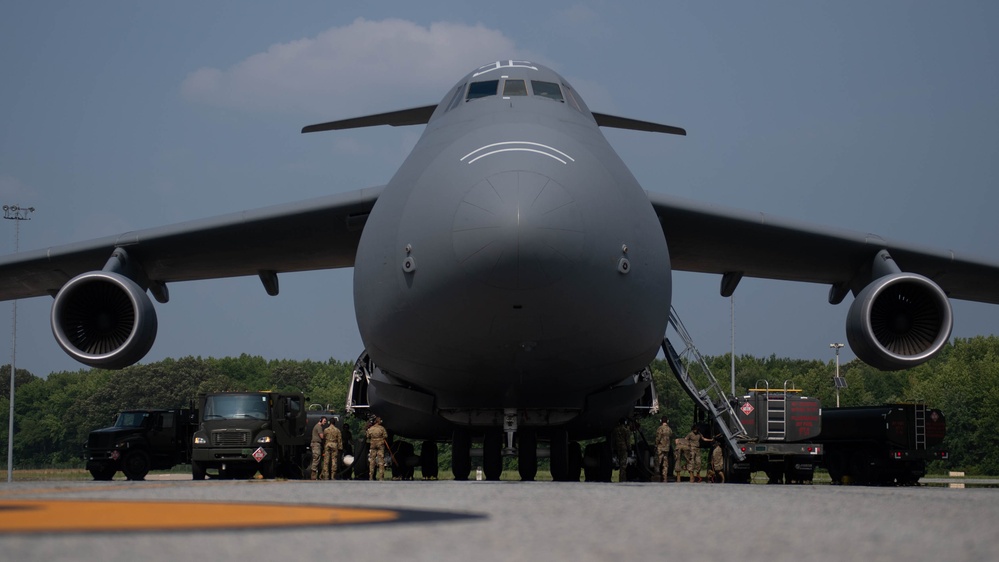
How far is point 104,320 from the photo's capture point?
11.9 m

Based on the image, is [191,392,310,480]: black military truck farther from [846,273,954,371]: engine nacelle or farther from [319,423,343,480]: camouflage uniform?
[846,273,954,371]: engine nacelle

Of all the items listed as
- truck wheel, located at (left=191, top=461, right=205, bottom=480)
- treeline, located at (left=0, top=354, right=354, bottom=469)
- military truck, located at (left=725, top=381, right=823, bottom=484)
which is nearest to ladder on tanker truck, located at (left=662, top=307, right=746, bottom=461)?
military truck, located at (left=725, top=381, right=823, bottom=484)

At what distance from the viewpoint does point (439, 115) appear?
1127cm

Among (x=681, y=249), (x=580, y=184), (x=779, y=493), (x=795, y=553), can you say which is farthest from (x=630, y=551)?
(x=681, y=249)

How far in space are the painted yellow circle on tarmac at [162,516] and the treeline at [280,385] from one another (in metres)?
42.1

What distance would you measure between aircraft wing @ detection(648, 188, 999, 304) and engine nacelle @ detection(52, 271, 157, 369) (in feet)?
17.6

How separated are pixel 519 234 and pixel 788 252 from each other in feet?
19.5

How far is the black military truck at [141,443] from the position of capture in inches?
791

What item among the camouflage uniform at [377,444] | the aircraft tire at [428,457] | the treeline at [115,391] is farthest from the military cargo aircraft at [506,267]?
the treeline at [115,391]

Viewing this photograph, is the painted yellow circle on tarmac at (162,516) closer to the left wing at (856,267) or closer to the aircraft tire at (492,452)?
the aircraft tire at (492,452)

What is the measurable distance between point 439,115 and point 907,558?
8.18 metres

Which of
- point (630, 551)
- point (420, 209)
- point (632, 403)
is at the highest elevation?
point (420, 209)

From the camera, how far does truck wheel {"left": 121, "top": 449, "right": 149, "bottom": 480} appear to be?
20297 mm

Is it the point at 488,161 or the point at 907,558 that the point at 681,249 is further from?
the point at 907,558
